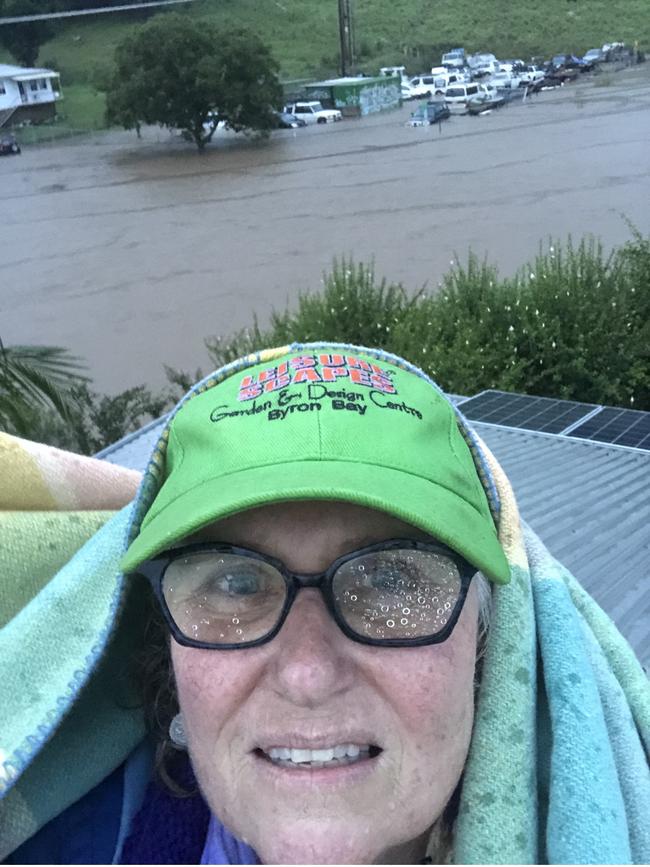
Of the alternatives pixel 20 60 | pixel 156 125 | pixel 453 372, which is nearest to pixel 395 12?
pixel 156 125

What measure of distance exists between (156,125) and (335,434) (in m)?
27.0

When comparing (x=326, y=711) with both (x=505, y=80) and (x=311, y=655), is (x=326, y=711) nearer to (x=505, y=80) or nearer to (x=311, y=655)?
(x=311, y=655)

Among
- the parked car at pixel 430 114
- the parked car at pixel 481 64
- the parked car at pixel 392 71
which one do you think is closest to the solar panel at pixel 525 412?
the parked car at pixel 430 114

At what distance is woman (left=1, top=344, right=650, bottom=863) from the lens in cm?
92

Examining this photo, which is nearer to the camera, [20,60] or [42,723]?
[42,723]

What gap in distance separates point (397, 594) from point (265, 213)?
19.6 meters

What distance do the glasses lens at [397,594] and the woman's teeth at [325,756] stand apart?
13 cm

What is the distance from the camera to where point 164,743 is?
122 cm

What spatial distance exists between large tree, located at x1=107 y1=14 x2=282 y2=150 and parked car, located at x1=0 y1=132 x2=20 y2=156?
2904 millimetres

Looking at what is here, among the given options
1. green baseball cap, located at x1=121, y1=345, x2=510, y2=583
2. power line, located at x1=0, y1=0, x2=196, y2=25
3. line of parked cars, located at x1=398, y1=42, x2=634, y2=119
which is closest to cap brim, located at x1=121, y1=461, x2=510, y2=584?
green baseball cap, located at x1=121, y1=345, x2=510, y2=583

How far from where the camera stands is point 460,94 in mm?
28703

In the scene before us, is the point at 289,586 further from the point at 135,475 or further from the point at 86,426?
the point at 86,426

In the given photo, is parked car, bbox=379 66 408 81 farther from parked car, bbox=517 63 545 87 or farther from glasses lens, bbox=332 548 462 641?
glasses lens, bbox=332 548 462 641

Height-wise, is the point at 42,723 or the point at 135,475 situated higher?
the point at 135,475
